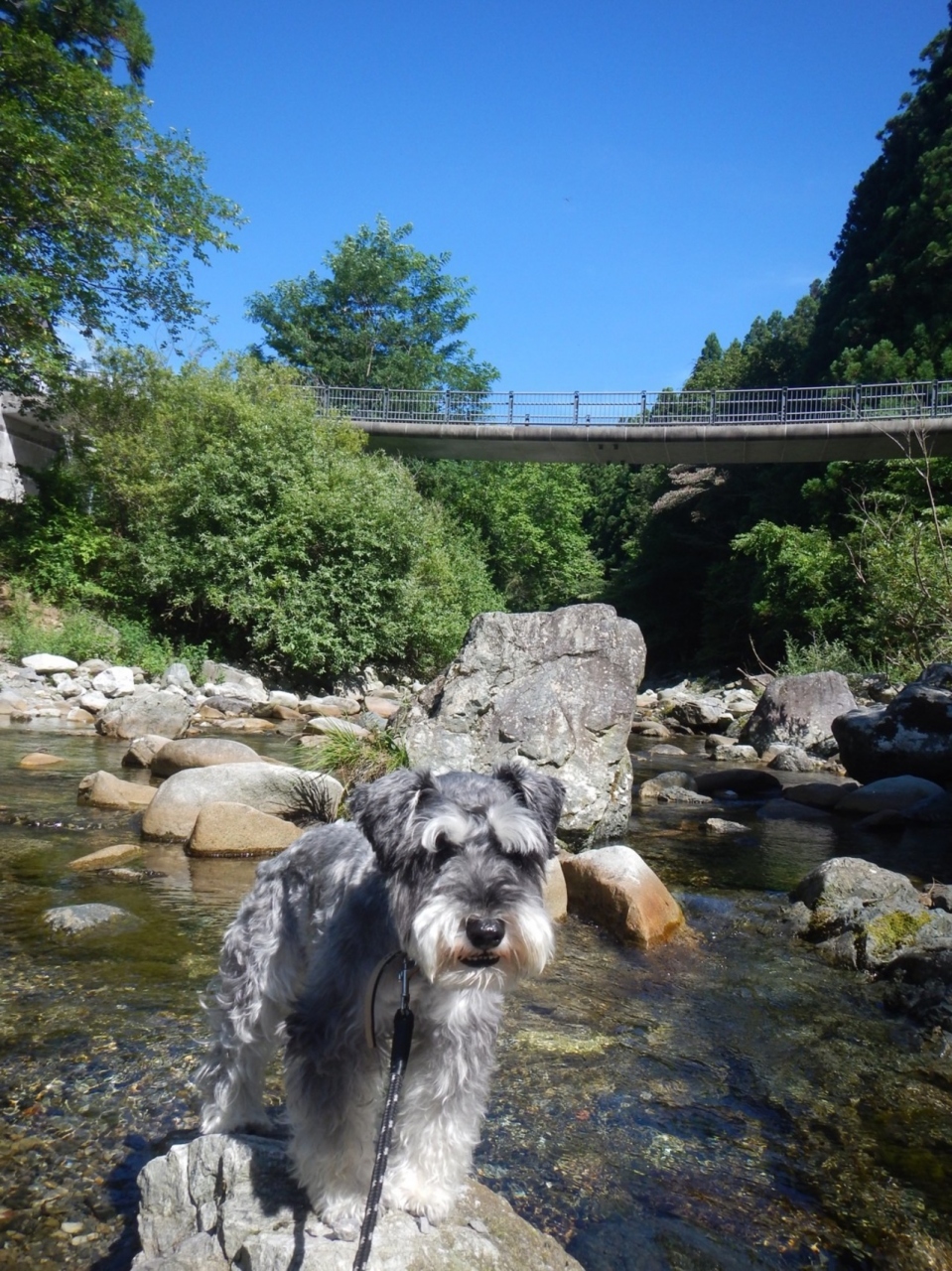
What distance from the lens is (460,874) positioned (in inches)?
109

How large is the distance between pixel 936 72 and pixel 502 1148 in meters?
54.0

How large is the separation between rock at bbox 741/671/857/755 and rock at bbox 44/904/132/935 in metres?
15.2

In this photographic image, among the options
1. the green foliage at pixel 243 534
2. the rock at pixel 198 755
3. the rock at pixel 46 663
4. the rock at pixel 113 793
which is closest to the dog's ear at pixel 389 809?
the rock at pixel 113 793

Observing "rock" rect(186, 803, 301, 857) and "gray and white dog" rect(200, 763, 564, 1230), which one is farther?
"rock" rect(186, 803, 301, 857)

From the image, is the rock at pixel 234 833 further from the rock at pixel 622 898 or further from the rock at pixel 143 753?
the rock at pixel 143 753

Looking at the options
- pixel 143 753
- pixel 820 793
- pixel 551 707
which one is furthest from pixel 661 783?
pixel 143 753

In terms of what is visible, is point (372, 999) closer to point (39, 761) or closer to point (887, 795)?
point (887, 795)

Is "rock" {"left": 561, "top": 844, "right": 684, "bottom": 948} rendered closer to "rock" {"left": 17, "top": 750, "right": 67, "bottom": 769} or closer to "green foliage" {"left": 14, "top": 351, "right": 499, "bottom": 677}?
"rock" {"left": 17, "top": 750, "right": 67, "bottom": 769}

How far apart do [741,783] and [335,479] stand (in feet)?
54.2

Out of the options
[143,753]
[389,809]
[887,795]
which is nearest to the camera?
[389,809]

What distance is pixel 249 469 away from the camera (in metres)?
26.5

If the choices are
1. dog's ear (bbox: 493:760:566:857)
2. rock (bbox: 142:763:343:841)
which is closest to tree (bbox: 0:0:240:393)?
rock (bbox: 142:763:343:841)

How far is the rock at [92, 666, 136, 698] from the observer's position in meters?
21.2

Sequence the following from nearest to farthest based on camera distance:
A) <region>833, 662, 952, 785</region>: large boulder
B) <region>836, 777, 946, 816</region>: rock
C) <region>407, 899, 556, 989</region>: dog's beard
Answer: <region>407, 899, 556, 989</region>: dog's beard → <region>836, 777, 946, 816</region>: rock → <region>833, 662, 952, 785</region>: large boulder
